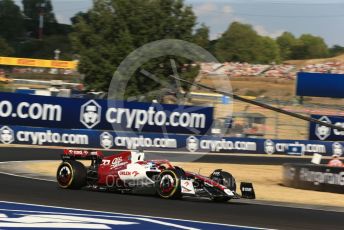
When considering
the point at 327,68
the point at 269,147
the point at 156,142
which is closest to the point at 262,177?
the point at 156,142

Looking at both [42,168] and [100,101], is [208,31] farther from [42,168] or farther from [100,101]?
[42,168]

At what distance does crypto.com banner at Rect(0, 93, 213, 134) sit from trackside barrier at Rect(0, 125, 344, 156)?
0.53 m

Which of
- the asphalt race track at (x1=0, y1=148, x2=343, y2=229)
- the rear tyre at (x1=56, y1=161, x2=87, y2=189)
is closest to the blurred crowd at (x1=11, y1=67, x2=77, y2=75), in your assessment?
the rear tyre at (x1=56, y1=161, x2=87, y2=189)

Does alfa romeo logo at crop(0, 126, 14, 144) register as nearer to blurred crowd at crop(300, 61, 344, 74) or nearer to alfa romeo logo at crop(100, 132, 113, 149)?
alfa romeo logo at crop(100, 132, 113, 149)

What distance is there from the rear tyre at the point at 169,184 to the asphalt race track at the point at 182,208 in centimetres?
15

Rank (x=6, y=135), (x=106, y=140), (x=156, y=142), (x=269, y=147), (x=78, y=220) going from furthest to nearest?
(x=269, y=147) → (x=156, y=142) → (x=106, y=140) → (x=6, y=135) → (x=78, y=220)

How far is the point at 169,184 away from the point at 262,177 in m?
9.10

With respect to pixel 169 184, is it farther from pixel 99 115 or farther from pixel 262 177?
pixel 99 115

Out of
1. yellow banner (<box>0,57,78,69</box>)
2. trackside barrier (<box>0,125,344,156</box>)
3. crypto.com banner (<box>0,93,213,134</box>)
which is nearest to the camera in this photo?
trackside barrier (<box>0,125,344,156</box>)

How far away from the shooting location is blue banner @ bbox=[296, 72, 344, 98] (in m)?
44.5

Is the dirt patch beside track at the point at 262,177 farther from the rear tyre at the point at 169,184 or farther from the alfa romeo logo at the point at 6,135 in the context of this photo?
the alfa romeo logo at the point at 6,135

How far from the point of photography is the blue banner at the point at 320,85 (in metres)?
44.5

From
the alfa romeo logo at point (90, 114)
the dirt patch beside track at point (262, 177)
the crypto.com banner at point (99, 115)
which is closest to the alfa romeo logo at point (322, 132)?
the crypto.com banner at point (99, 115)

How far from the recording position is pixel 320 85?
44625 mm
